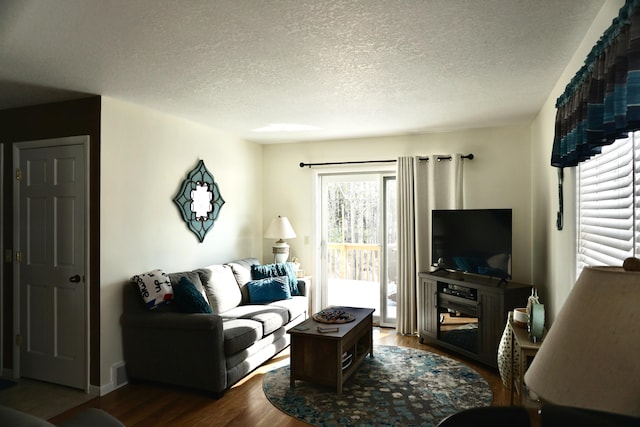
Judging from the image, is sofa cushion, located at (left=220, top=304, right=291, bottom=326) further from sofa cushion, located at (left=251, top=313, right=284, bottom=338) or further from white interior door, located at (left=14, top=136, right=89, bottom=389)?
white interior door, located at (left=14, top=136, right=89, bottom=389)

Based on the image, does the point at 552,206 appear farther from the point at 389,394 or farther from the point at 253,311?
the point at 253,311

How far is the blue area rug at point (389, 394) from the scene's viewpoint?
2908mm

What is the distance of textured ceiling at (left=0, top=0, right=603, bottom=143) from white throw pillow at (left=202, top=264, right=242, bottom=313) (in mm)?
1647

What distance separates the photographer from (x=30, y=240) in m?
3.66

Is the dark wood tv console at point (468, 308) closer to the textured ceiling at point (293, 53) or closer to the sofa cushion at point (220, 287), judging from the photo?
the textured ceiling at point (293, 53)

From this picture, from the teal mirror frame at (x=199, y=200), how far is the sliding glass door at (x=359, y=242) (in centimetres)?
154

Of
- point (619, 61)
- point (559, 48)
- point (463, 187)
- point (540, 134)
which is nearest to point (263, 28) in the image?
point (619, 61)

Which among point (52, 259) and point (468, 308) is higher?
point (52, 259)

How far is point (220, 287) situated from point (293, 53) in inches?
102

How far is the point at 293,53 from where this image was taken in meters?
2.49

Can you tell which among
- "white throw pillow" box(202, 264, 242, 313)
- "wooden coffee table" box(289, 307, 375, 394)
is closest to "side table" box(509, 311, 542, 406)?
"wooden coffee table" box(289, 307, 375, 394)

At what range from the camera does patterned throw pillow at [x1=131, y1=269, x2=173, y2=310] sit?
3.50 m

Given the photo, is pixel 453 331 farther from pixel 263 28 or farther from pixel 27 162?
pixel 27 162

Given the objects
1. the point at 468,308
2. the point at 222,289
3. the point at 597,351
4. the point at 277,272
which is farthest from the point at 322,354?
the point at 597,351
